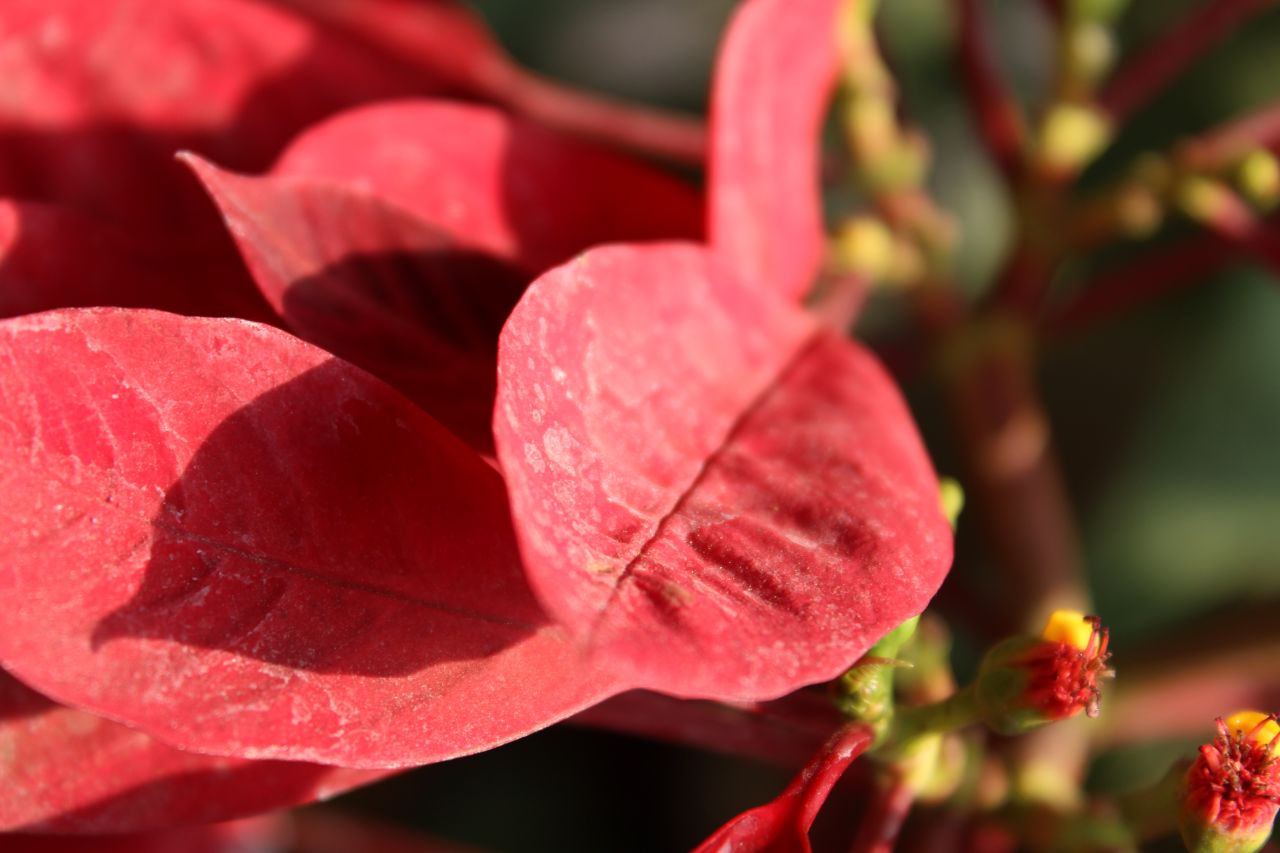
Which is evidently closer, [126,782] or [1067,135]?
[126,782]

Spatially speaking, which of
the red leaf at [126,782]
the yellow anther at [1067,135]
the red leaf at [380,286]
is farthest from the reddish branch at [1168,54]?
the red leaf at [126,782]

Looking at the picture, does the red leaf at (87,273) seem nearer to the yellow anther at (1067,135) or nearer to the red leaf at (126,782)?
the red leaf at (126,782)

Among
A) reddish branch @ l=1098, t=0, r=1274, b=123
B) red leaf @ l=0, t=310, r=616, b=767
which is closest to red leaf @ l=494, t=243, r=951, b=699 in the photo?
red leaf @ l=0, t=310, r=616, b=767

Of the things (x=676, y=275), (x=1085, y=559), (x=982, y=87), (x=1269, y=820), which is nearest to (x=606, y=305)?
(x=676, y=275)

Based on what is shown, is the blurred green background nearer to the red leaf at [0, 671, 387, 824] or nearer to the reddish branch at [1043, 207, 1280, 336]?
the reddish branch at [1043, 207, 1280, 336]

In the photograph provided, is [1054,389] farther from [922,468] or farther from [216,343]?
[216,343]

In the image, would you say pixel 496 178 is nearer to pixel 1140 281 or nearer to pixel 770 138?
pixel 770 138

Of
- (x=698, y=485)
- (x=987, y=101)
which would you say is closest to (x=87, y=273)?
(x=698, y=485)
